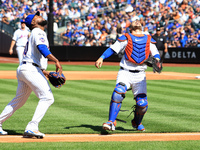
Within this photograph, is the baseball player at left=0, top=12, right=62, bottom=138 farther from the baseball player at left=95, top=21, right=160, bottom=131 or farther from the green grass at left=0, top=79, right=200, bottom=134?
the baseball player at left=95, top=21, right=160, bottom=131

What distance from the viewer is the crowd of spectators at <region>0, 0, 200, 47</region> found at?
26422 millimetres

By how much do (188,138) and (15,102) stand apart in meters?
2.62

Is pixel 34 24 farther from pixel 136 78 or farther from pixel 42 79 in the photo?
pixel 136 78

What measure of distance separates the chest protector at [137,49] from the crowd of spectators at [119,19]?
17980 mm

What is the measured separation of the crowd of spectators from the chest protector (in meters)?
18.0

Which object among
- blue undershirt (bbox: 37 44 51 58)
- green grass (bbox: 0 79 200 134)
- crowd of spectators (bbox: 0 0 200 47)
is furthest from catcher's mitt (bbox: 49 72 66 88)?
crowd of spectators (bbox: 0 0 200 47)

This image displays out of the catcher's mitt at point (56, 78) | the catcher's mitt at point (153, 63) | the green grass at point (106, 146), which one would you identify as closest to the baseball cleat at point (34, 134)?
the green grass at point (106, 146)

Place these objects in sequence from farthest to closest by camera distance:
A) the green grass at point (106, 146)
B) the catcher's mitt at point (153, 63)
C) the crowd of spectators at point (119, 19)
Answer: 1. the crowd of spectators at point (119, 19)
2. the catcher's mitt at point (153, 63)
3. the green grass at point (106, 146)

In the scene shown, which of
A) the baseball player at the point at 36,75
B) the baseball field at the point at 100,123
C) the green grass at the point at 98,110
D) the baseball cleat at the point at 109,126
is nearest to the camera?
the baseball field at the point at 100,123

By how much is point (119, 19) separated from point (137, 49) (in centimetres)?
2294

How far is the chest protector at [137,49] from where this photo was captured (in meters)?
6.79

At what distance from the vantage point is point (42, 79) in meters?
6.21

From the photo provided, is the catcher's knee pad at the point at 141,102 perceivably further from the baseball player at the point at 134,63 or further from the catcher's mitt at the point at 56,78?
the catcher's mitt at the point at 56,78

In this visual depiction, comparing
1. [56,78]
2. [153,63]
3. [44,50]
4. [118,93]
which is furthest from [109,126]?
[44,50]
